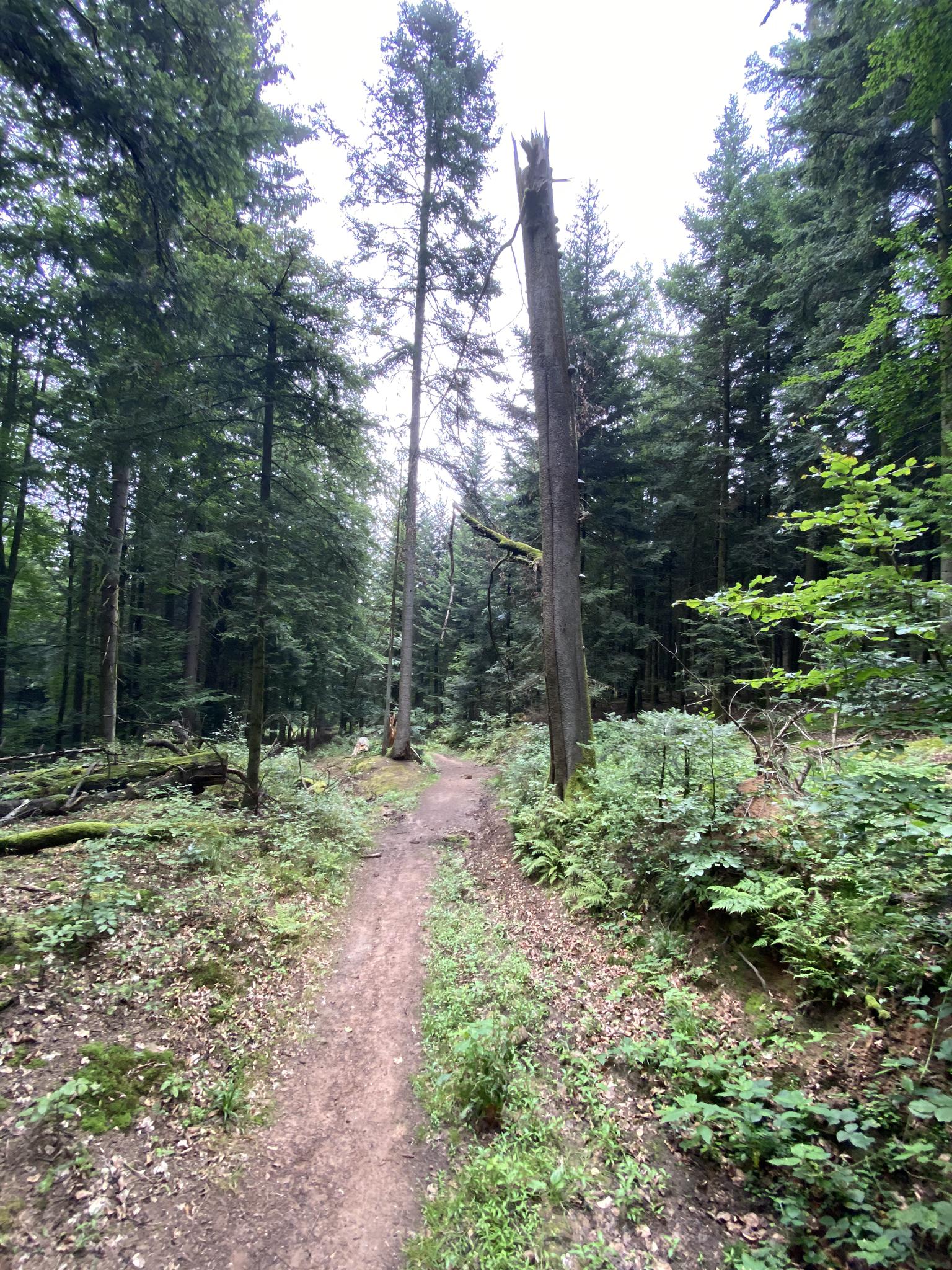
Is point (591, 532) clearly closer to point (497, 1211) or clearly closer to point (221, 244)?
point (221, 244)

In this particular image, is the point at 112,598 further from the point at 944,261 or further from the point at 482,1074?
the point at 944,261

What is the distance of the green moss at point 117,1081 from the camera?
10.0ft

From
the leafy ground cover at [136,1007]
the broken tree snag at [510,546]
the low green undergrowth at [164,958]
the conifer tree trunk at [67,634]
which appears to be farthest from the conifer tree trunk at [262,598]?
the conifer tree trunk at [67,634]

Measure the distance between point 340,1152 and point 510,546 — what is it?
945 cm

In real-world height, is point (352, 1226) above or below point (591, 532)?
below

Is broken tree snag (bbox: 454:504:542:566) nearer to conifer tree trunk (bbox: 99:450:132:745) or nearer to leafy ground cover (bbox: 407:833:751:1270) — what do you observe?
leafy ground cover (bbox: 407:833:751:1270)

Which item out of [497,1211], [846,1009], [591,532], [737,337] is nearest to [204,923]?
[497,1211]

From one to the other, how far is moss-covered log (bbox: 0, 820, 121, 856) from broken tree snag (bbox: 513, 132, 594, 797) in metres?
6.22

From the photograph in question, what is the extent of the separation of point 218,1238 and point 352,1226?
709 mm

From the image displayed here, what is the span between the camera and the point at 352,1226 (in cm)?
280

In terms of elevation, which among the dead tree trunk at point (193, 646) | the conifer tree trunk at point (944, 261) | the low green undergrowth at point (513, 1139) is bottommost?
the low green undergrowth at point (513, 1139)

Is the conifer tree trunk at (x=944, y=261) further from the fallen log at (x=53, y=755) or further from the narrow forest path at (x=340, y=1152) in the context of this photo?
the fallen log at (x=53, y=755)

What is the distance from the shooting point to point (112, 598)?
11.7m

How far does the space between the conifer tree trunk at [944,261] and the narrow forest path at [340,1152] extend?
976cm
